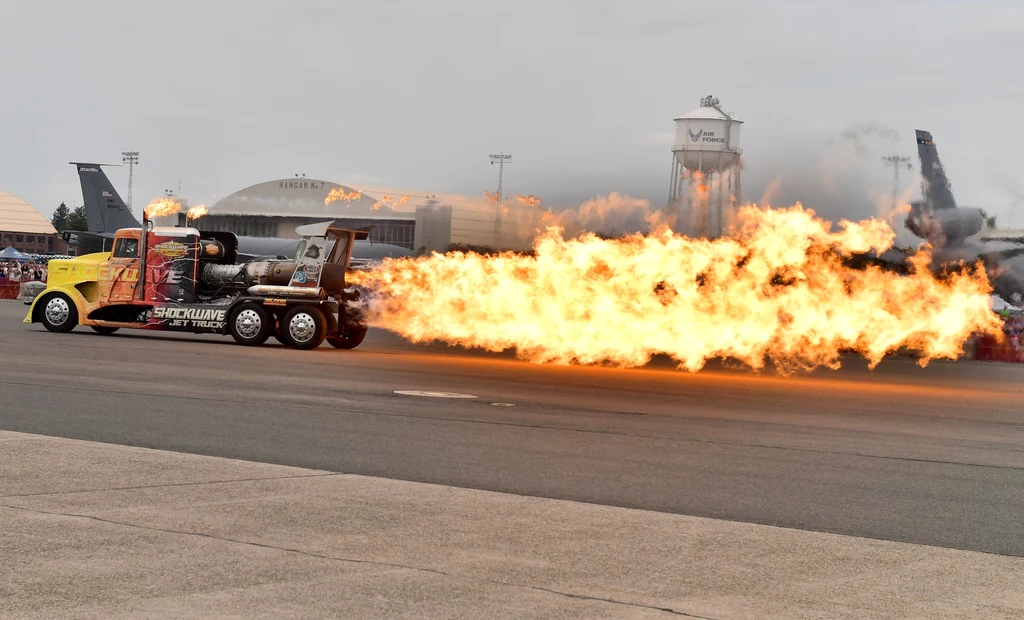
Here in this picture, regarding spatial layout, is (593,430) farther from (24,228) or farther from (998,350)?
(24,228)

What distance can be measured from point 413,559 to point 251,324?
845 inches

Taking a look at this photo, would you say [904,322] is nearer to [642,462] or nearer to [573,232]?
[573,232]

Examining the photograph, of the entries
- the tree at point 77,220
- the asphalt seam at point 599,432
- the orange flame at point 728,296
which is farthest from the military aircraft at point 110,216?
the tree at point 77,220

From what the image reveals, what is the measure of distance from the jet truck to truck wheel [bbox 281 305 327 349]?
24 millimetres

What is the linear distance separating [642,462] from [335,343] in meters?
17.9

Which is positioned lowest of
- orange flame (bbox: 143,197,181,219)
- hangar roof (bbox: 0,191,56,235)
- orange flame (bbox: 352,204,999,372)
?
orange flame (bbox: 352,204,999,372)

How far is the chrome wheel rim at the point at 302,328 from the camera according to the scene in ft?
89.2

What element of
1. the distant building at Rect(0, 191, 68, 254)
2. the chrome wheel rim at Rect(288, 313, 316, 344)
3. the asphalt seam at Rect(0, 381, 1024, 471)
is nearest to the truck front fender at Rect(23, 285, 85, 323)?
the chrome wheel rim at Rect(288, 313, 316, 344)

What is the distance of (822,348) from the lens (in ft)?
87.2

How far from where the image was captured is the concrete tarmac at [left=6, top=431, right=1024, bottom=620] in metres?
6.06

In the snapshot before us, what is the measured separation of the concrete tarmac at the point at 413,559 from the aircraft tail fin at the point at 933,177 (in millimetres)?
24367

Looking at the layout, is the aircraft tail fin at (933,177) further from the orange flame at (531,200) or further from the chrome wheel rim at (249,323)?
the chrome wheel rim at (249,323)

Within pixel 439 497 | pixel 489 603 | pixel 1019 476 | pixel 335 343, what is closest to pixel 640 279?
pixel 335 343

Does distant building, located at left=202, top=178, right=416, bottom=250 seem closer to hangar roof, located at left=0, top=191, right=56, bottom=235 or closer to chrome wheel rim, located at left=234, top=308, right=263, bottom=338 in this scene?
chrome wheel rim, located at left=234, top=308, right=263, bottom=338
